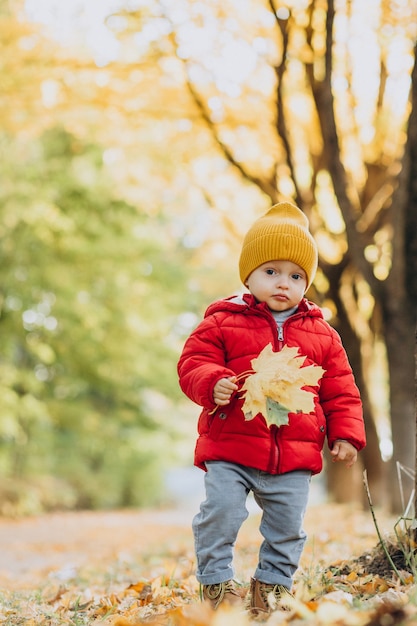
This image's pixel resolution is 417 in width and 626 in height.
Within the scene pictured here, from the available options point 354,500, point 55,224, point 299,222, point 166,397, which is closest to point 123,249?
point 55,224

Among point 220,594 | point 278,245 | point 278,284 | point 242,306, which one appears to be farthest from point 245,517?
point 278,245

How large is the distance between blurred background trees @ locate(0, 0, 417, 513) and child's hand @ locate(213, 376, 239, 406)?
376 cm

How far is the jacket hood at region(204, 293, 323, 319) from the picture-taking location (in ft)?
9.63

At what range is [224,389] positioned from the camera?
2.63m

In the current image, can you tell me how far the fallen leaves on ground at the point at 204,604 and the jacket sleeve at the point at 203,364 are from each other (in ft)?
2.39

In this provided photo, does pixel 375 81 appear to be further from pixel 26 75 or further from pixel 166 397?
pixel 166 397

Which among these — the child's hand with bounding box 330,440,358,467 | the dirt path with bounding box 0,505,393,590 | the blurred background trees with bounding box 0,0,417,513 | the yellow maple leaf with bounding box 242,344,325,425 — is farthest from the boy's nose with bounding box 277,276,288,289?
the blurred background trees with bounding box 0,0,417,513

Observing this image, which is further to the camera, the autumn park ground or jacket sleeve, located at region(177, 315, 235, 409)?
jacket sleeve, located at region(177, 315, 235, 409)

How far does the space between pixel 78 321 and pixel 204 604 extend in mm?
12058

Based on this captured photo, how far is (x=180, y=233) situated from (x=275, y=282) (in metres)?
14.2

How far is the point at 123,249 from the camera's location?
46.7 ft

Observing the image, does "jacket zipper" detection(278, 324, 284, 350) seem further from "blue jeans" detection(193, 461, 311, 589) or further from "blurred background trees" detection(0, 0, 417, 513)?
"blurred background trees" detection(0, 0, 417, 513)

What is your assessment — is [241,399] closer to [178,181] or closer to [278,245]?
[278,245]

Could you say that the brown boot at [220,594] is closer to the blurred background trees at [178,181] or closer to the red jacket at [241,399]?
the red jacket at [241,399]
